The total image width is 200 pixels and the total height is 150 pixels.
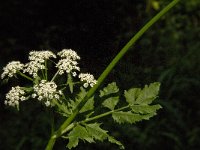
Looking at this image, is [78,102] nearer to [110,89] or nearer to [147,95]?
[110,89]

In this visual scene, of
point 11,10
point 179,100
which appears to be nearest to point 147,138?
point 179,100

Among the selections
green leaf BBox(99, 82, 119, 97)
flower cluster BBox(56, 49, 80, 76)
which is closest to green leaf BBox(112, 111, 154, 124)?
green leaf BBox(99, 82, 119, 97)

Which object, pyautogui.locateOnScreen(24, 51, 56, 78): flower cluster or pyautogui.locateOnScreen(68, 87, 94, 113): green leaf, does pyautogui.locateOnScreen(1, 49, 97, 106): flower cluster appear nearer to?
pyautogui.locateOnScreen(24, 51, 56, 78): flower cluster

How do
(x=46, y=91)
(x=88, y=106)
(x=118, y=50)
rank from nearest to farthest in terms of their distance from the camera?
(x=46, y=91) < (x=88, y=106) < (x=118, y=50)

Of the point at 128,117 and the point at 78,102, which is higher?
the point at 78,102

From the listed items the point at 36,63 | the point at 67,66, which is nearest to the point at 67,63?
the point at 67,66

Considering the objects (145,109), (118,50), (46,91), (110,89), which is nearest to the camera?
(46,91)

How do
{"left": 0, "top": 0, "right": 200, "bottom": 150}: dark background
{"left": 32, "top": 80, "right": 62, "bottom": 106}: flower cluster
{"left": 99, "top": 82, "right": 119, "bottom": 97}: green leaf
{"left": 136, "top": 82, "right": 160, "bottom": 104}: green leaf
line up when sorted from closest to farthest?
{"left": 32, "top": 80, "right": 62, "bottom": 106}: flower cluster → {"left": 136, "top": 82, "right": 160, "bottom": 104}: green leaf → {"left": 99, "top": 82, "right": 119, "bottom": 97}: green leaf → {"left": 0, "top": 0, "right": 200, "bottom": 150}: dark background

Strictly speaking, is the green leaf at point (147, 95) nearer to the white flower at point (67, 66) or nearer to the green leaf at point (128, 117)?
the green leaf at point (128, 117)

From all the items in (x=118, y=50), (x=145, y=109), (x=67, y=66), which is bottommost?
(x=145, y=109)
